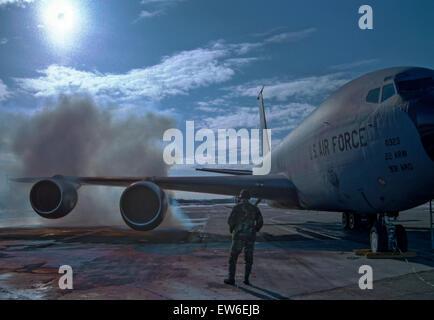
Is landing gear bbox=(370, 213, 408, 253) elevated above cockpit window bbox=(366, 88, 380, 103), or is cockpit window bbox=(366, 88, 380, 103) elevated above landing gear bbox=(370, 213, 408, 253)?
cockpit window bbox=(366, 88, 380, 103)

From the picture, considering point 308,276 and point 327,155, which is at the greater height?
point 327,155

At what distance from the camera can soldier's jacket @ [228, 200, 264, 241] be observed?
20.5ft

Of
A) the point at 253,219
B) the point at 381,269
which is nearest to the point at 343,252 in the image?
the point at 381,269

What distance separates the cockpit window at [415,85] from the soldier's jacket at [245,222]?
450 centimetres

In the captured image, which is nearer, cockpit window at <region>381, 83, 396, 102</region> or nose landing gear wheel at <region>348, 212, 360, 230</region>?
cockpit window at <region>381, 83, 396, 102</region>

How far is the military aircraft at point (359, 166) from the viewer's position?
719 centimetres

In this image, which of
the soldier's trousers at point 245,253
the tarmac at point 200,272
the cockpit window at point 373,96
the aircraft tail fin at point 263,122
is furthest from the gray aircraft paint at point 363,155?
the aircraft tail fin at point 263,122

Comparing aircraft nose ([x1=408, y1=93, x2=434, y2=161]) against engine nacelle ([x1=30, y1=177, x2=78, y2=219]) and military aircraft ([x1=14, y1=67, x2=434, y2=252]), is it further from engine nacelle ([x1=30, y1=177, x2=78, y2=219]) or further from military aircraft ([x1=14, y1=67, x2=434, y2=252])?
engine nacelle ([x1=30, y1=177, x2=78, y2=219])

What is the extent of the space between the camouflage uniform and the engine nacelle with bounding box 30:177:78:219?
8.43 metres

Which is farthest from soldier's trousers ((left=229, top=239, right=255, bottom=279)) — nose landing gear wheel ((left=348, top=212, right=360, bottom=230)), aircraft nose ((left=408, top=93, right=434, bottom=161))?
nose landing gear wheel ((left=348, top=212, right=360, bottom=230))

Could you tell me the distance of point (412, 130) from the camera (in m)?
6.98
